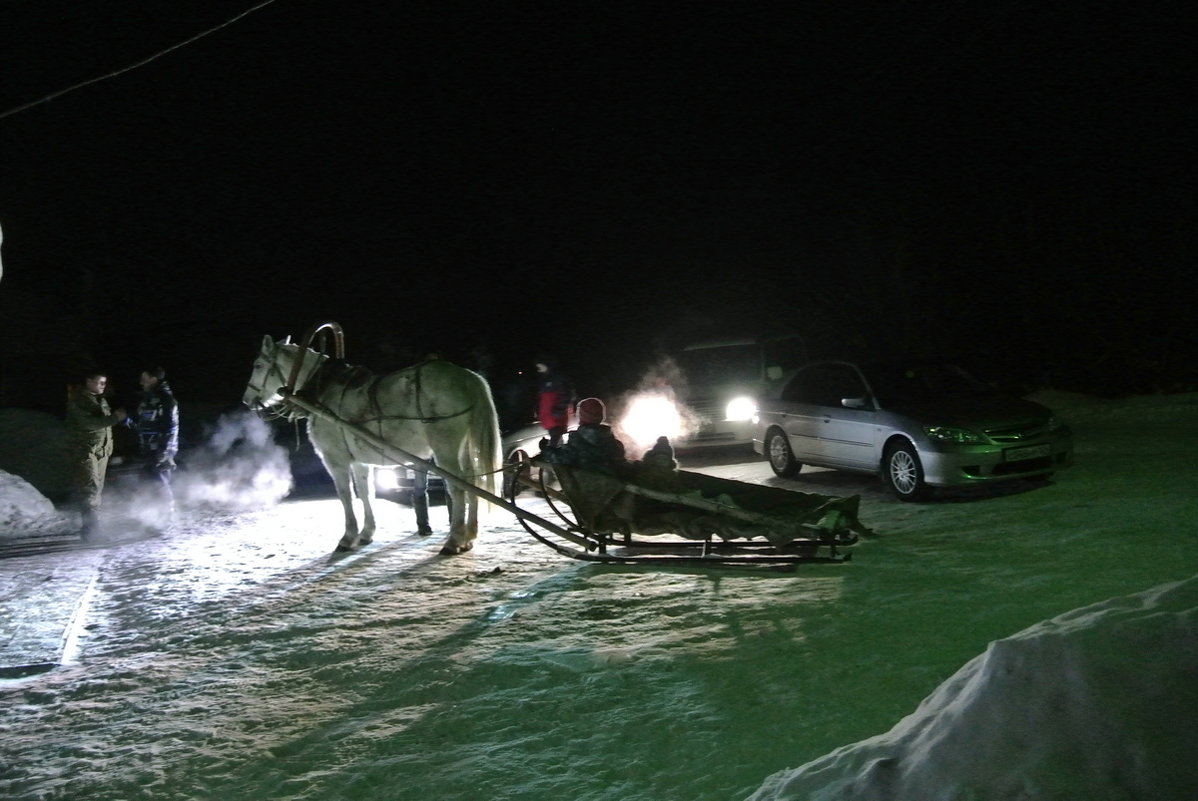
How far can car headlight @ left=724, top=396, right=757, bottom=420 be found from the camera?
1443 cm

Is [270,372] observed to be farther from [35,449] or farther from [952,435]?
[35,449]

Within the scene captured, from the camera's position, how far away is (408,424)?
933 cm

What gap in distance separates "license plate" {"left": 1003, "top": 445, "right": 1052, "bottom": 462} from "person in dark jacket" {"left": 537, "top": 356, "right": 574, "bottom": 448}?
568cm

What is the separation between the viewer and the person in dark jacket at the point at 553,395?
42.2 feet

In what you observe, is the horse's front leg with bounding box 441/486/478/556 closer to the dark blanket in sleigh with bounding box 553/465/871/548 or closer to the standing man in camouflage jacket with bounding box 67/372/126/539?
the dark blanket in sleigh with bounding box 553/465/871/548

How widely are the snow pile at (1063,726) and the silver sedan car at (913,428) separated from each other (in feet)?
23.4

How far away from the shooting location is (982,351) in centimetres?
2256

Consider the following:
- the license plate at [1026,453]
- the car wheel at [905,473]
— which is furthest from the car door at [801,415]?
the license plate at [1026,453]

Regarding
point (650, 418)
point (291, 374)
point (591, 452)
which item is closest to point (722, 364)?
point (650, 418)

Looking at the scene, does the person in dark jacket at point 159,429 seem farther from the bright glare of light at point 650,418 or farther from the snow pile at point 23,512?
the bright glare of light at point 650,418

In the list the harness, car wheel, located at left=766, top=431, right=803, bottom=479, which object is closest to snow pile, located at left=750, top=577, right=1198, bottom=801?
the harness

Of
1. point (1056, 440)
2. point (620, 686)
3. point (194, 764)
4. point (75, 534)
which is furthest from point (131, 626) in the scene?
point (1056, 440)

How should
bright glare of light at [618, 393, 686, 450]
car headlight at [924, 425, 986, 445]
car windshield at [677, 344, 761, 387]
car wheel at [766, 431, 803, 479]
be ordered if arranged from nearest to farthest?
car headlight at [924, 425, 986, 445] → car wheel at [766, 431, 803, 479] → bright glare of light at [618, 393, 686, 450] → car windshield at [677, 344, 761, 387]

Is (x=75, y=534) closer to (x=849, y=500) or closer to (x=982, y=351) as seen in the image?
(x=849, y=500)
